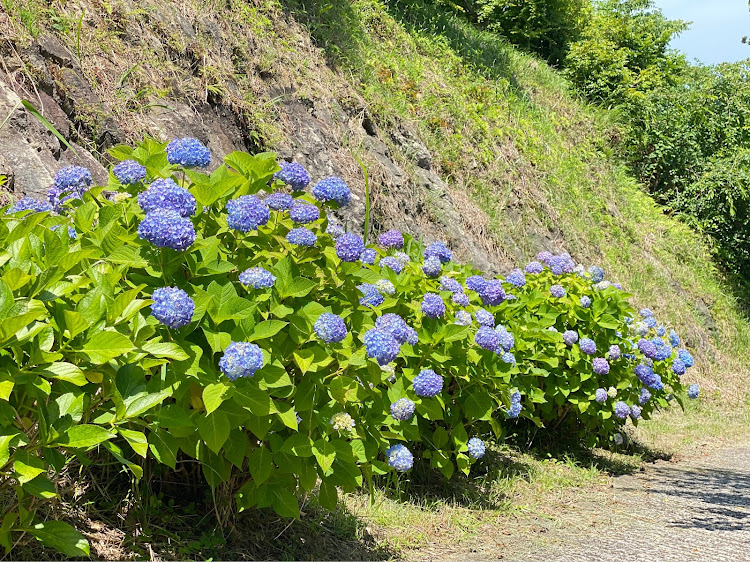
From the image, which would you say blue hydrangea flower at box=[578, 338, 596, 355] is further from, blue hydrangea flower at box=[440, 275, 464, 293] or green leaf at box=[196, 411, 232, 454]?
green leaf at box=[196, 411, 232, 454]

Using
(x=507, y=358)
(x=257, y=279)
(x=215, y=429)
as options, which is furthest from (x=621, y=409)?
(x=215, y=429)

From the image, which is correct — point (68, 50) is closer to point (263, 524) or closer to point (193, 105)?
point (193, 105)

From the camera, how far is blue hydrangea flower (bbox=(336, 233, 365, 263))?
2984 millimetres

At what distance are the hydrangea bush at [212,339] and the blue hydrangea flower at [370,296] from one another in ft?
0.03

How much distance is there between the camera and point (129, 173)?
9.62ft

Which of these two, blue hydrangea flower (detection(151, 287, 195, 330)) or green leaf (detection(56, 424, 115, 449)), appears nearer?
green leaf (detection(56, 424, 115, 449))

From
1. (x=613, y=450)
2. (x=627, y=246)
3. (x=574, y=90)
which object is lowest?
(x=613, y=450)

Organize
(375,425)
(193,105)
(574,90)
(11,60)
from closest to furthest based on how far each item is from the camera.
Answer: (375,425) < (11,60) < (193,105) < (574,90)

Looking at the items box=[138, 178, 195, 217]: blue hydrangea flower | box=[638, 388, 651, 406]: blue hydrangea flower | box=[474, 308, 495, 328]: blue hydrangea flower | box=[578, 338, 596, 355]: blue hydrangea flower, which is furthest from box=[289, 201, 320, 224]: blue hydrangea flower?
box=[638, 388, 651, 406]: blue hydrangea flower

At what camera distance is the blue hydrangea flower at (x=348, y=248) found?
298cm

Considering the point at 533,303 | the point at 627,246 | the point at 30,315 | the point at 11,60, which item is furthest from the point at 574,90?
the point at 30,315

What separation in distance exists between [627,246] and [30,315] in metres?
11.9

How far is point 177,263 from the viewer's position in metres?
2.65

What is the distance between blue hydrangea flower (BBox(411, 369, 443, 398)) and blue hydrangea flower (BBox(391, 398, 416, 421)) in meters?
0.11
